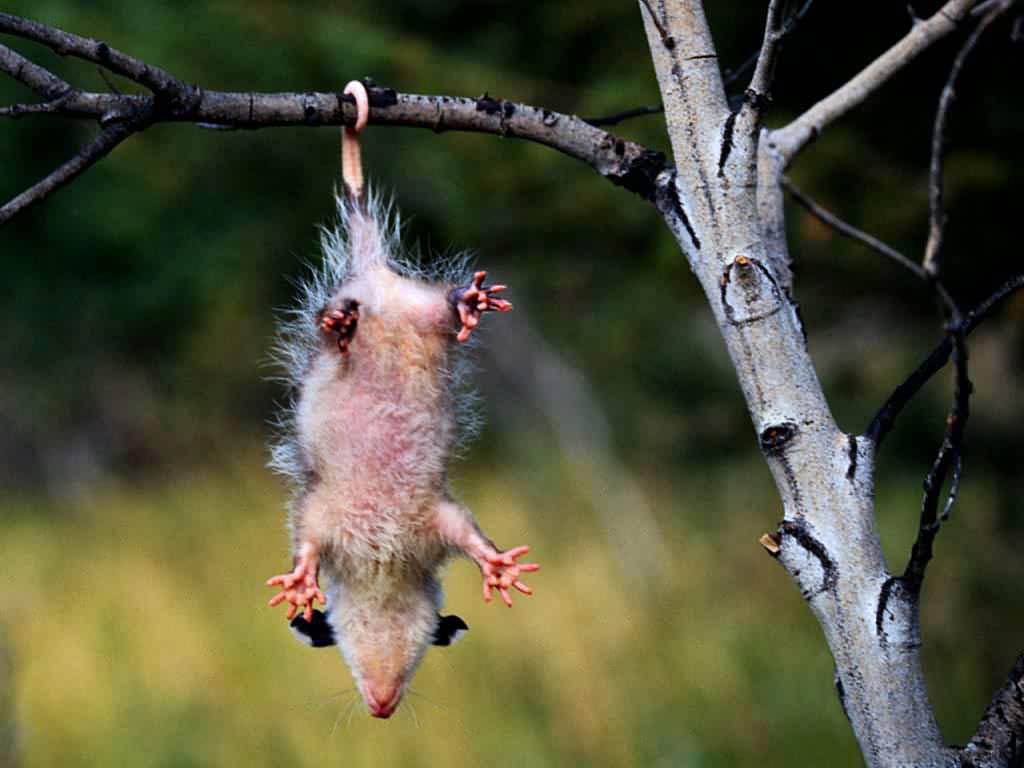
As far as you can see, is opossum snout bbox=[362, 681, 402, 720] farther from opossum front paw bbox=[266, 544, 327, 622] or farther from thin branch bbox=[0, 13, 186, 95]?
thin branch bbox=[0, 13, 186, 95]

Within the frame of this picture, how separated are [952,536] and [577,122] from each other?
202 inches

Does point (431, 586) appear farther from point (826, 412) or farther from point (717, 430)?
point (717, 430)

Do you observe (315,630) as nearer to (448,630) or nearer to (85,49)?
(448,630)

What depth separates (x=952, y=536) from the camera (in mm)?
6246

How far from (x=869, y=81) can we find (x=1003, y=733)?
3.30 feet

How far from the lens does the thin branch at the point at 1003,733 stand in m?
1.50

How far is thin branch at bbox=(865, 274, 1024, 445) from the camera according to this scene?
154 cm

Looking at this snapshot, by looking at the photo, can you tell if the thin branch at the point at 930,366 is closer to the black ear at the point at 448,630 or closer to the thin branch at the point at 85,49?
the black ear at the point at 448,630

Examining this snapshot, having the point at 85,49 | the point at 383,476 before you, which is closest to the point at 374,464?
the point at 383,476

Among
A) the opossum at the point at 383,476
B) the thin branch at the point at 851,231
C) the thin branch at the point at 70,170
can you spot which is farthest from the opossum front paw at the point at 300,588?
the thin branch at the point at 851,231

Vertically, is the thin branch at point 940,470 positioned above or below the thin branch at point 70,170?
below

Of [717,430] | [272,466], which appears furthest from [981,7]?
[717,430]

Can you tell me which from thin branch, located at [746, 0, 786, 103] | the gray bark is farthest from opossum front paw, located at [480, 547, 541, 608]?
thin branch, located at [746, 0, 786, 103]

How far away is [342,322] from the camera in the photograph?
1718 millimetres
